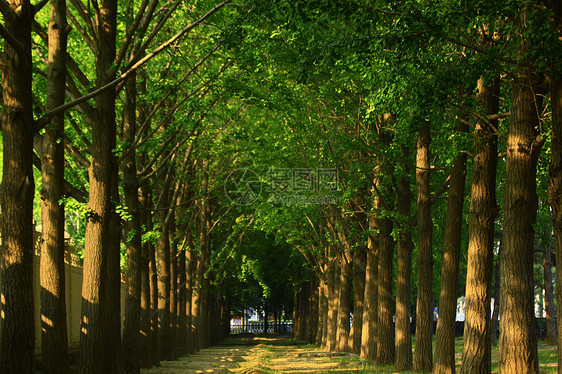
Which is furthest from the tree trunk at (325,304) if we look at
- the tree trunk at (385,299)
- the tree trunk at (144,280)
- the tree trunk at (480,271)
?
the tree trunk at (480,271)

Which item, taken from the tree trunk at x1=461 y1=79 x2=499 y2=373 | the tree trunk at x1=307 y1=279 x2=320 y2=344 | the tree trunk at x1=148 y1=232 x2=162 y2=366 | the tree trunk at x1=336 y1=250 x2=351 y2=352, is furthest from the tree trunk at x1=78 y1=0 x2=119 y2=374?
the tree trunk at x1=307 y1=279 x2=320 y2=344

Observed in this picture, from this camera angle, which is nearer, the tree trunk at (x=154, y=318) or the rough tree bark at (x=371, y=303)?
the tree trunk at (x=154, y=318)

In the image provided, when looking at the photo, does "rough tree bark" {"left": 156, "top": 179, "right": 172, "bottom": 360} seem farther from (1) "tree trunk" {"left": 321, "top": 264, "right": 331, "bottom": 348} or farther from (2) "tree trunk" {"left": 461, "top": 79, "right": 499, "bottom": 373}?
(2) "tree trunk" {"left": 461, "top": 79, "right": 499, "bottom": 373}

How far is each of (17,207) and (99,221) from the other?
3.61 meters

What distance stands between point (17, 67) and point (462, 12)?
21.5 ft

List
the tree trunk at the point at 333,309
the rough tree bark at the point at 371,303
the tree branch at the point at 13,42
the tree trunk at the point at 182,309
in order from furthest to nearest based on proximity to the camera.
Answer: the tree trunk at the point at 333,309 → the tree trunk at the point at 182,309 → the rough tree bark at the point at 371,303 → the tree branch at the point at 13,42

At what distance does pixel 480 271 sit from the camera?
1282 cm

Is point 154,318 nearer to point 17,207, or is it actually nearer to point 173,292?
point 173,292

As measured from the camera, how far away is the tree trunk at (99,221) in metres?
13.0

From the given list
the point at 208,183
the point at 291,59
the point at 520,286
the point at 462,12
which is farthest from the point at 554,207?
the point at 208,183

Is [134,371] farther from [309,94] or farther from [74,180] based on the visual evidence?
[309,94]

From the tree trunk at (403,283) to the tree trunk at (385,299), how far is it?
1200 millimetres

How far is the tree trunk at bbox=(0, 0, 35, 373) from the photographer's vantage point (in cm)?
934

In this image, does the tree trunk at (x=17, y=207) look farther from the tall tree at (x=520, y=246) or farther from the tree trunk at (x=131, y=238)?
the tall tree at (x=520, y=246)
